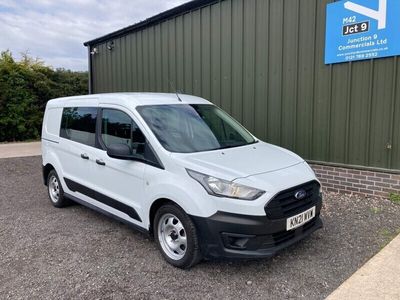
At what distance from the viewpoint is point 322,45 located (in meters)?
6.00

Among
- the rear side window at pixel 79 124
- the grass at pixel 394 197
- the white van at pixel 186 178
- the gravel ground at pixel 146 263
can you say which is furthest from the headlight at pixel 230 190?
the grass at pixel 394 197

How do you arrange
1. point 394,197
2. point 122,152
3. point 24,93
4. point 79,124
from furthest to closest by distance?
1. point 24,93
2. point 394,197
3. point 79,124
4. point 122,152

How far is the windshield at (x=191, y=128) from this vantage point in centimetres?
377

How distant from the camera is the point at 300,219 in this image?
3.36 metres

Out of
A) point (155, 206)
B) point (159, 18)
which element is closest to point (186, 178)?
point (155, 206)

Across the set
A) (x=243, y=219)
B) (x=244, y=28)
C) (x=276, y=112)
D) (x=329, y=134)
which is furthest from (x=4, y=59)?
(x=243, y=219)

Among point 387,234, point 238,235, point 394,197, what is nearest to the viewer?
point 238,235

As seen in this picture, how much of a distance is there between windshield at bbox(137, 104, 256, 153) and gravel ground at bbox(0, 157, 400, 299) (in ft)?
4.14

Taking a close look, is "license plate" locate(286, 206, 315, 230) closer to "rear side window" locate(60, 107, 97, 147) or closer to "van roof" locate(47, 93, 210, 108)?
"van roof" locate(47, 93, 210, 108)

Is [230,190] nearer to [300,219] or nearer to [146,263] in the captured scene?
[300,219]

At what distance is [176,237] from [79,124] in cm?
237

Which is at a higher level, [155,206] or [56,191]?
[155,206]

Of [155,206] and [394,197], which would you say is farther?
[394,197]

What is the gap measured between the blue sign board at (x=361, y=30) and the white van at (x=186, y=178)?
2575mm
